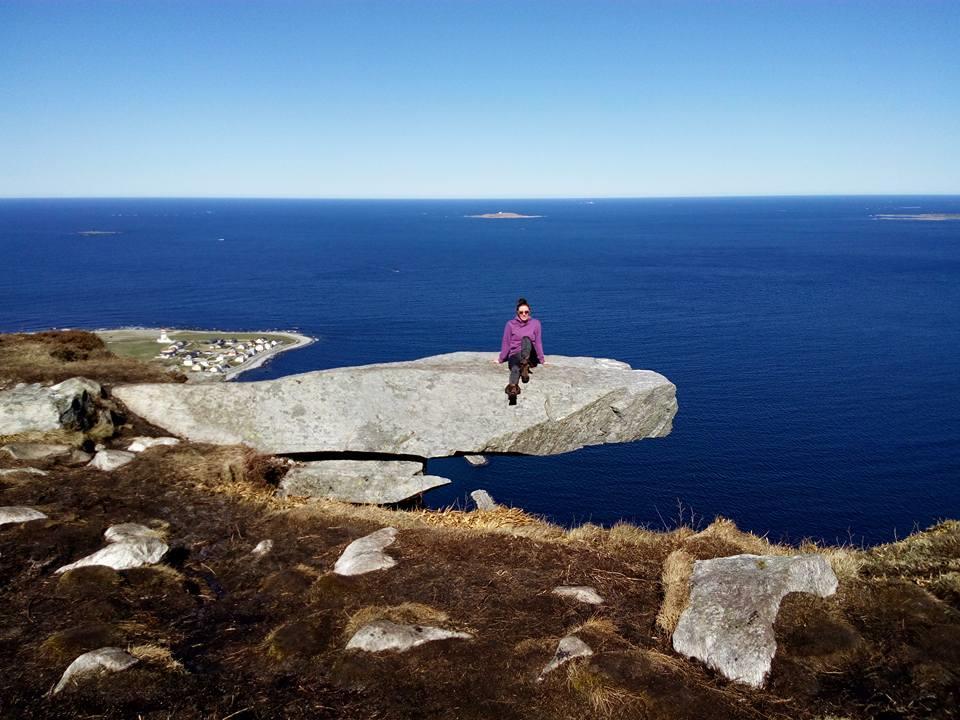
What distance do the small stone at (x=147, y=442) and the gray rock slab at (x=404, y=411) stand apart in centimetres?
62

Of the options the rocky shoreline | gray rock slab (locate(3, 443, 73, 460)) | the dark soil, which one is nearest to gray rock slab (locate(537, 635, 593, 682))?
the rocky shoreline

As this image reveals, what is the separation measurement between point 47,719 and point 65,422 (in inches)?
433

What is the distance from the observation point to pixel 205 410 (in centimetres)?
1877

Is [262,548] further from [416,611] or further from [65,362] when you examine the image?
[65,362]

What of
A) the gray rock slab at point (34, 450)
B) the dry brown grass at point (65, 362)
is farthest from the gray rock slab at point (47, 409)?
the dry brown grass at point (65, 362)

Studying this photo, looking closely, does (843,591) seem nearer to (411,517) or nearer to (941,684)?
(941,684)

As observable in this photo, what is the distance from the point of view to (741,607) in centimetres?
984

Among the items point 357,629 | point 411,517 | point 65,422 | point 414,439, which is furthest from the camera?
point 414,439

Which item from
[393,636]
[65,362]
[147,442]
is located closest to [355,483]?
[147,442]

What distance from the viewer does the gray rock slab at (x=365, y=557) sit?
1190cm

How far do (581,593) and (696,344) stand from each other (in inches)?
3629

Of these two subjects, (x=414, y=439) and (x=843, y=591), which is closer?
(x=843, y=591)

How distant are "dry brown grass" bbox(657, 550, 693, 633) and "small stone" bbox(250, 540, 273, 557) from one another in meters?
7.39

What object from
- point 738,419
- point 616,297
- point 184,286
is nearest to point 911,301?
point 616,297
